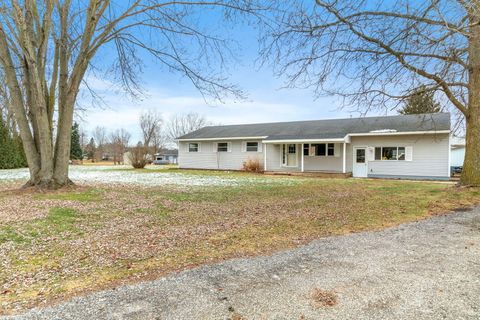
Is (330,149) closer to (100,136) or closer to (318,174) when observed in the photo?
(318,174)

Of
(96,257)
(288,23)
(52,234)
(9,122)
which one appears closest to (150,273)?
(96,257)

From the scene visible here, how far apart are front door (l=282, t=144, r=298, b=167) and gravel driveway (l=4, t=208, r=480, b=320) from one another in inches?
652

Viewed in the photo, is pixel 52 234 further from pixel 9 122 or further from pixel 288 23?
pixel 9 122

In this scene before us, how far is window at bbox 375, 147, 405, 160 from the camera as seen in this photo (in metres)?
17.1

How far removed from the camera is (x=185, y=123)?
2087 inches

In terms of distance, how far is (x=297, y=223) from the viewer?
5699 millimetres

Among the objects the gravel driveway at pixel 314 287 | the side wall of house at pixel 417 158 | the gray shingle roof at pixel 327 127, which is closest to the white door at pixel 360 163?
the side wall of house at pixel 417 158

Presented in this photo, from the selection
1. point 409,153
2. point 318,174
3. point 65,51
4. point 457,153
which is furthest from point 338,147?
point 65,51

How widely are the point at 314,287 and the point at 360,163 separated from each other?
16.9 meters

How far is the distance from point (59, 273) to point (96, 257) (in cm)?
52

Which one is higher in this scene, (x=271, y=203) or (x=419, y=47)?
(x=419, y=47)

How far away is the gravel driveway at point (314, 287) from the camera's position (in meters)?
2.39

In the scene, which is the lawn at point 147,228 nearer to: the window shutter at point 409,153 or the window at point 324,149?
the window shutter at point 409,153

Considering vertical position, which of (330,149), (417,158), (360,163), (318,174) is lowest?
(318,174)
